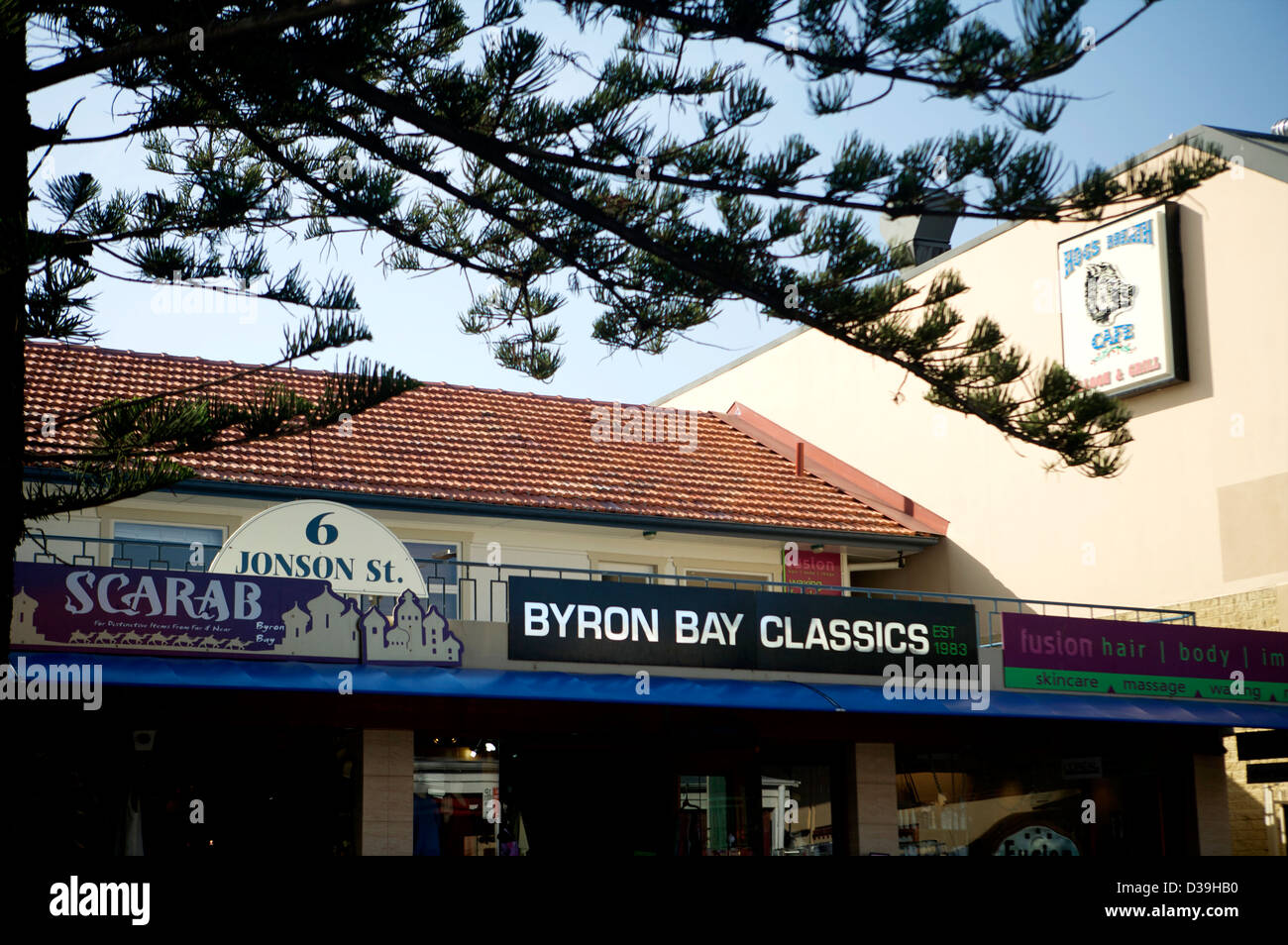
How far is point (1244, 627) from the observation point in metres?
15.1

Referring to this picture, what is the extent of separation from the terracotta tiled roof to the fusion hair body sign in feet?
9.65

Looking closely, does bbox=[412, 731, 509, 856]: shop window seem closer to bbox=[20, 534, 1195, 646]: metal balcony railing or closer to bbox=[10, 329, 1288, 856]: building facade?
bbox=[10, 329, 1288, 856]: building facade

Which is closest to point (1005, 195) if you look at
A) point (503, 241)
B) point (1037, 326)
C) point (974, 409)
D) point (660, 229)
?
point (974, 409)

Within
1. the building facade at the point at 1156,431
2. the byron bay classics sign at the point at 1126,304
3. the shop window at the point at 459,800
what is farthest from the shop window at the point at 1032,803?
the shop window at the point at 459,800

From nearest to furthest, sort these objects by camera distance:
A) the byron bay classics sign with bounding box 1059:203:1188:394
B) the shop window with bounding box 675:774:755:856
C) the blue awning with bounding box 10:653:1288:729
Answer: the blue awning with bounding box 10:653:1288:729 → the shop window with bounding box 675:774:755:856 → the byron bay classics sign with bounding box 1059:203:1188:394

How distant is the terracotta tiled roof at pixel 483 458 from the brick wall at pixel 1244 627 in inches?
154

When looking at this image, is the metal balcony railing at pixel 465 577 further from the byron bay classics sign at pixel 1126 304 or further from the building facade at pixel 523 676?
the byron bay classics sign at pixel 1126 304

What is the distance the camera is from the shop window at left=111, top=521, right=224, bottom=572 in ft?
45.1

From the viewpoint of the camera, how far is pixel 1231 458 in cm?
1520

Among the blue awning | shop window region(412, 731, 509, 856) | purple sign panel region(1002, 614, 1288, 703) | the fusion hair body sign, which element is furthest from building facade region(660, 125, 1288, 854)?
shop window region(412, 731, 509, 856)

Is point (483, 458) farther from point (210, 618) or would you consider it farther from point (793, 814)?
point (210, 618)

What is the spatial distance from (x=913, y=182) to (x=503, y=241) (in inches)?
92.9

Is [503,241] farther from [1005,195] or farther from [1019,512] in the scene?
[1019,512]

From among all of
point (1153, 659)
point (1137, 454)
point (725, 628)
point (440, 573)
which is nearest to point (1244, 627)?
point (1153, 659)
